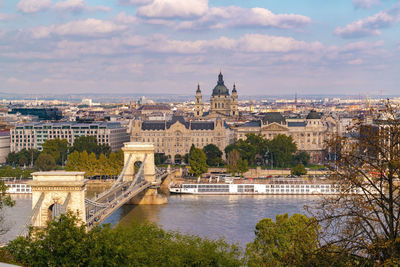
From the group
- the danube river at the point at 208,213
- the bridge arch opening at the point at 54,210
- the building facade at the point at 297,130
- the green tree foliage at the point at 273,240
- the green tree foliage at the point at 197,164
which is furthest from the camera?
the building facade at the point at 297,130

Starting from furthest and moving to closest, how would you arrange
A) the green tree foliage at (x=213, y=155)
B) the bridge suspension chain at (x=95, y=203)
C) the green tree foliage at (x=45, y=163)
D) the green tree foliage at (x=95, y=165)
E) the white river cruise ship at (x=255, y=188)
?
1. the green tree foliage at (x=213, y=155)
2. the green tree foliage at (x=45, y=163)
3. the green tree foliage at (x=95, y=165)
4. the white river cruise ship at (x=255, y=188)
5. the bridge suspension chain at (x=95, y=203)

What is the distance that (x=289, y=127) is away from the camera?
79.8 metres

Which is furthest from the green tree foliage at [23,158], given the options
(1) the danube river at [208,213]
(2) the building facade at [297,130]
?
(2) the building facade at [297,130]

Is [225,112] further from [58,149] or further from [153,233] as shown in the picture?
[153,233]

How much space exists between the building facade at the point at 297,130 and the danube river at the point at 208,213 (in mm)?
32200

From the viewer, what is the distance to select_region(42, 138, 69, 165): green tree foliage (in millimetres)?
64000

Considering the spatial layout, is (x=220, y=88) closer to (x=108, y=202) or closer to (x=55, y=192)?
(x=108, y=202)

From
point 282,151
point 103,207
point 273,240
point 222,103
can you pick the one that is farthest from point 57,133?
point 273,240

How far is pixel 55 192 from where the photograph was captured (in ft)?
79.3

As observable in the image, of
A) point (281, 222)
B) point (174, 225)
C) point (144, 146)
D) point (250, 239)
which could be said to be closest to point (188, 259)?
point (281, 222)

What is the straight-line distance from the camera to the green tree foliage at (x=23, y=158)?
212ft

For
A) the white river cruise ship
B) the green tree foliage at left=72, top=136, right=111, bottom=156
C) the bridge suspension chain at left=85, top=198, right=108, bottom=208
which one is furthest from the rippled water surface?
the green tree foliage at left=72, top=136, right=111, bottom=156

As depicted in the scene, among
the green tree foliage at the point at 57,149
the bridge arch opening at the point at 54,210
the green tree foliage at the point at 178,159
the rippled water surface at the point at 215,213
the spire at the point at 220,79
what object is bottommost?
the green tree foliage at the point at 178,159

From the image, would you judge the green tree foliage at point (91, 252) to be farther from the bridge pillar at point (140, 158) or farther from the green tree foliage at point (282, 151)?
the green tree foliage at point (282, 151)
